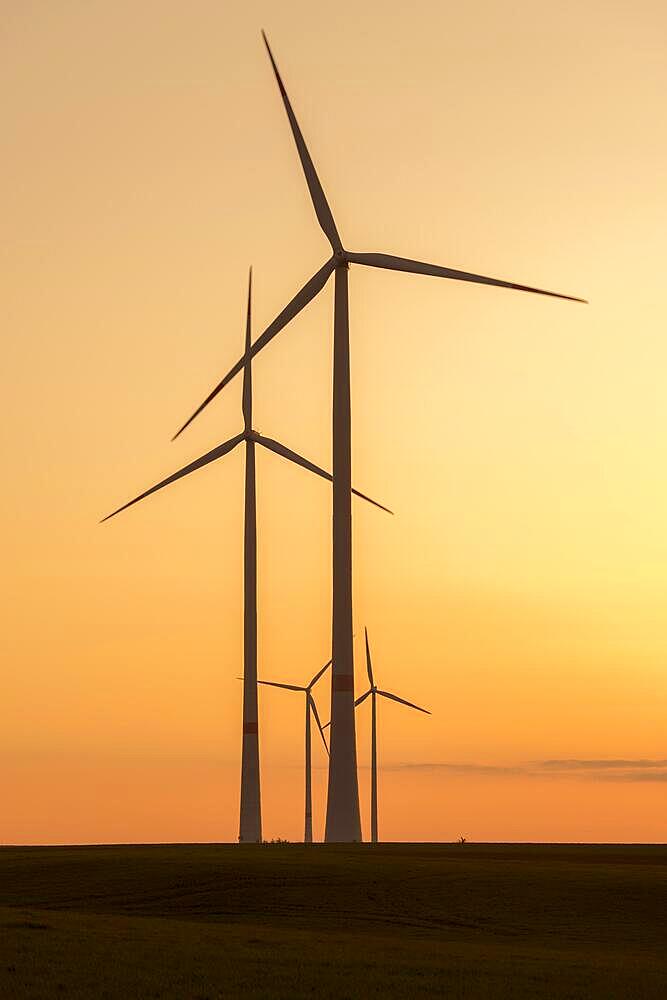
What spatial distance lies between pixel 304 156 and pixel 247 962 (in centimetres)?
6640

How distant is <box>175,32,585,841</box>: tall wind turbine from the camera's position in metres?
82.1

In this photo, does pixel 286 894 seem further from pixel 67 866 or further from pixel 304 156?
pixel 304 156

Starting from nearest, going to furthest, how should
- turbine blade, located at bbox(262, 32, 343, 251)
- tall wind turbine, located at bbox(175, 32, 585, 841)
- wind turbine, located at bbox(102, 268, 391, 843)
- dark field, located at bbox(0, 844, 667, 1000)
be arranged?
dark field, located at bbox(0, 844, 667, 1000)
tall wind turbine, located at bbox(175, 32, 585, 841)
turbine blade, located at bbox(262, 32, 343, 251)
wind turbine, located at bbox(102, 268, 391, 843)

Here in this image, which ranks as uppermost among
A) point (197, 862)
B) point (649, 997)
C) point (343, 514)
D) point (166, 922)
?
point (343, 514)

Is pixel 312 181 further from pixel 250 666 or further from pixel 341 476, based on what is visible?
pixel 250 666

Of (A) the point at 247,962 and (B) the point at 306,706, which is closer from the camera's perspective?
(A) the point at 247,962

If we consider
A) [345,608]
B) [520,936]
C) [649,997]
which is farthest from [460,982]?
[345,608]

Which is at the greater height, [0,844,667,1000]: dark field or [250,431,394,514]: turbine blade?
[250,431,394,514]: turbine blade

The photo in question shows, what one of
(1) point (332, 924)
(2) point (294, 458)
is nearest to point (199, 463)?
(2) point (294, 458)

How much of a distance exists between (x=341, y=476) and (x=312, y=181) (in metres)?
20.8

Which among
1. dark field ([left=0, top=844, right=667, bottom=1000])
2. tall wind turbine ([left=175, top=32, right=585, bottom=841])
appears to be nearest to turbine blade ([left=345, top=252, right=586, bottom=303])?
tall wind turbine ([left=175, top=32, right=585, bottom=841])

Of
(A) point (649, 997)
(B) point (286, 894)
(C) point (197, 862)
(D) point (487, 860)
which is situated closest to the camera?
(A) point (649, 997)

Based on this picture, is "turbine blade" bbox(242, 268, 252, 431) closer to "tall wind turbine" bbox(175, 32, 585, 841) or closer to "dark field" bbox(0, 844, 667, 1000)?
"tall wind turbine" bbox(175, 32, 585, 841)

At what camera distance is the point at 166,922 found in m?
49.8
